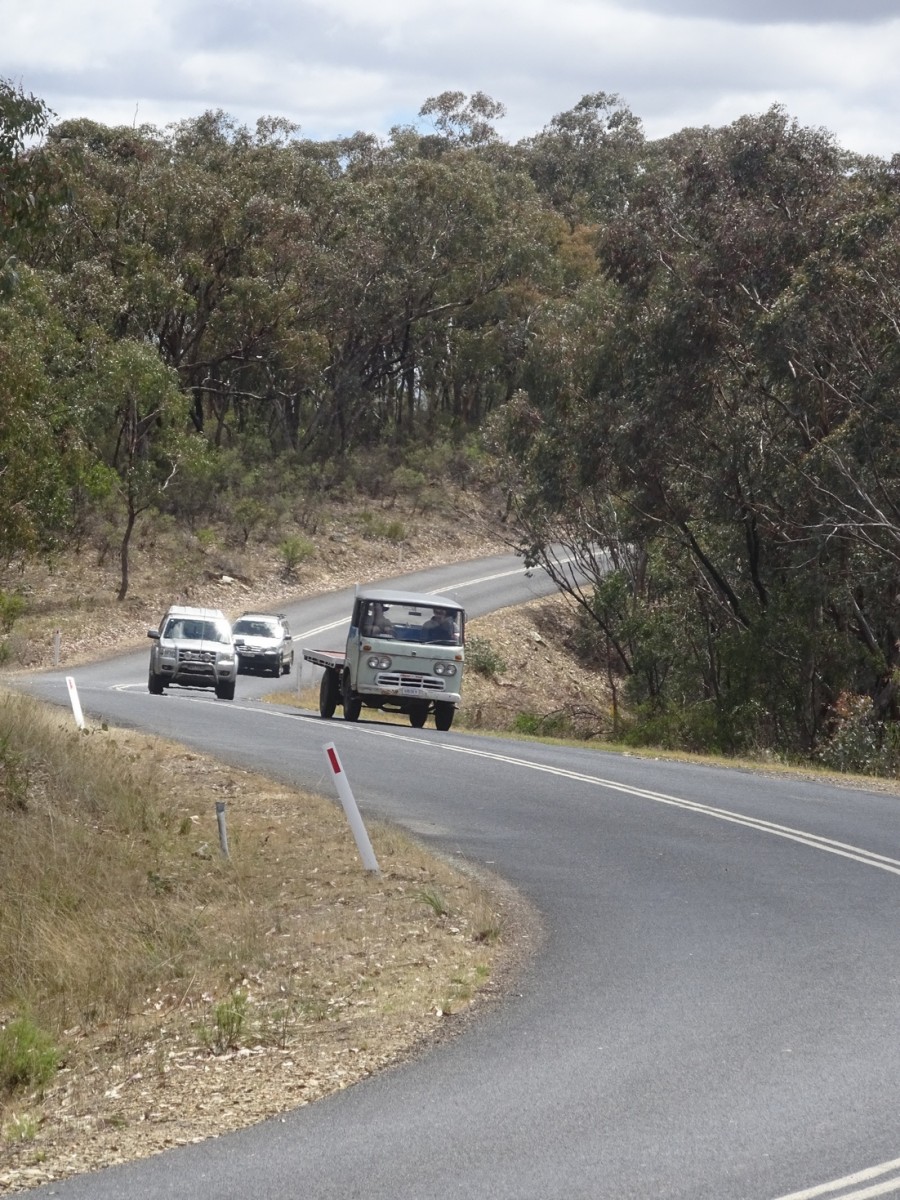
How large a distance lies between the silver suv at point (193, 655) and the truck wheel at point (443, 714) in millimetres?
6186

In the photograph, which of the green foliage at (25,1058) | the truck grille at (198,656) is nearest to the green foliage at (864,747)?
the truck grille at (198,656)

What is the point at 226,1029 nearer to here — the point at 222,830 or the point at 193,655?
the point at 222,830

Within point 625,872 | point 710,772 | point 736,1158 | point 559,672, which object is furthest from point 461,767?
point 559,672

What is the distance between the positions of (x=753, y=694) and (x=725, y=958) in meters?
23.5

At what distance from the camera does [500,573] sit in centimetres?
5912

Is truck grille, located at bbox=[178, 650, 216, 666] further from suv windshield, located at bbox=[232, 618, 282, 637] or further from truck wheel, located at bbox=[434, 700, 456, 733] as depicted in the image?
suv windshield, located at bbox=[232, 618, 282, 637]

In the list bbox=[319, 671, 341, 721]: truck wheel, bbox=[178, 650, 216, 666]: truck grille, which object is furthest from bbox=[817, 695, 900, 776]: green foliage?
bbox=[178, 650, 216, 666]: truck grille

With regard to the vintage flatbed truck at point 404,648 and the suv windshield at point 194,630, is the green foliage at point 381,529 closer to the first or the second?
the suv windshield at point 194,630

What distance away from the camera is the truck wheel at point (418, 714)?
2642 cm

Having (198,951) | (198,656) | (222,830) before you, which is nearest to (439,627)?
(198,656)

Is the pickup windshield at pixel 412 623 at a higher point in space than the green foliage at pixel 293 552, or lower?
lower

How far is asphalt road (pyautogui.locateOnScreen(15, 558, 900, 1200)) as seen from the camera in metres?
6.07

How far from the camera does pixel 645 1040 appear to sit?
795cm

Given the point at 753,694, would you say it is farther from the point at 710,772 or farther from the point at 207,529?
the point at 207,529
